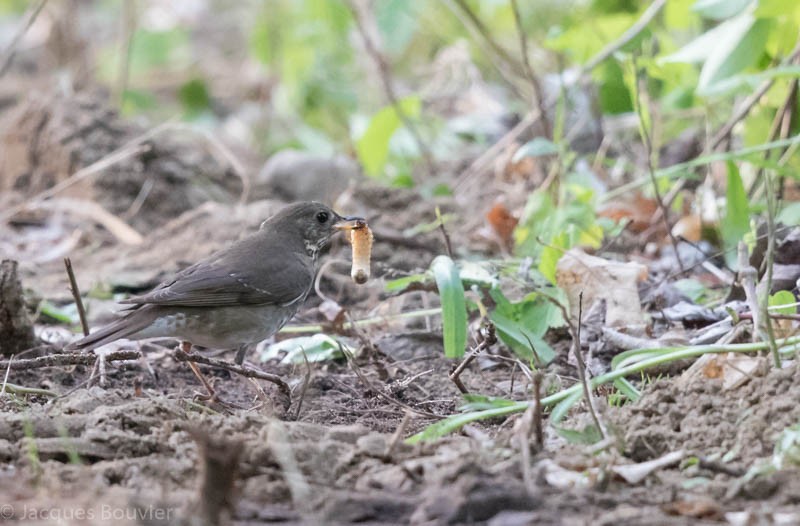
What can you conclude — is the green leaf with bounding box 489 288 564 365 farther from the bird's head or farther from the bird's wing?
the bird's head

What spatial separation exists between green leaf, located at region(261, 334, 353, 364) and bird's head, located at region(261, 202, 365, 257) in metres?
0.82

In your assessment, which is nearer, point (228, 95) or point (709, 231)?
point (709, 231)

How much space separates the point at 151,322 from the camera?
5.20 m

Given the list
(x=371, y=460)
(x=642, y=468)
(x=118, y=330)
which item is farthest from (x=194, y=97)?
(x=642, y=468)

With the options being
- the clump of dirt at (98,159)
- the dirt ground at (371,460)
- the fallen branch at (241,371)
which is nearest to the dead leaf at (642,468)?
the dirt ground at (371,460)

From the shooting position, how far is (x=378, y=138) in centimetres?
847

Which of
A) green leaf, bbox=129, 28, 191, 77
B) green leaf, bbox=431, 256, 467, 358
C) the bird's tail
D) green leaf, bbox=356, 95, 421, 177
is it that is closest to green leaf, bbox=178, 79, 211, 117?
green leaf, bbox=129, 28, 191, 77

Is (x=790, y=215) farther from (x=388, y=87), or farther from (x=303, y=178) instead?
(x=303, y=178)

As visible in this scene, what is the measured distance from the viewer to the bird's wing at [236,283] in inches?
213

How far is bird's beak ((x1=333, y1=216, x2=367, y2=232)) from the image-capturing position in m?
5.95

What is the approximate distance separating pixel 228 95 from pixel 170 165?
592cm

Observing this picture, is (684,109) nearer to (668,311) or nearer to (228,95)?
(668,311)

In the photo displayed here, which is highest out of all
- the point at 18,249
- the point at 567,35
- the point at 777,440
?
the point at 567,35

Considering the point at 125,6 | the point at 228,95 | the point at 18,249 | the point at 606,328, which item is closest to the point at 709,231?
the point at 606,328
